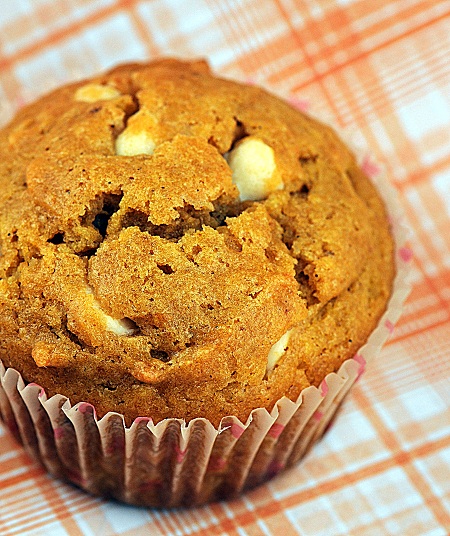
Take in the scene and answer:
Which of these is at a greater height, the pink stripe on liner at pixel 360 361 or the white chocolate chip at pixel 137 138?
the white chocolate chip at pixel 137 138

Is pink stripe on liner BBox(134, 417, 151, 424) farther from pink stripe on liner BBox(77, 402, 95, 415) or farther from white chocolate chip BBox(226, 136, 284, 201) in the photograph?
white chocolate chip BBox(226, 136, 284, 201)

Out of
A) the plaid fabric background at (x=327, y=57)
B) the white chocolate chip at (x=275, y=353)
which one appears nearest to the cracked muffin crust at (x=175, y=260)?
the white chocolate chip at (x=275, y=353)

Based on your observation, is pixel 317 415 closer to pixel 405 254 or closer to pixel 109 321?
pixel 405 254

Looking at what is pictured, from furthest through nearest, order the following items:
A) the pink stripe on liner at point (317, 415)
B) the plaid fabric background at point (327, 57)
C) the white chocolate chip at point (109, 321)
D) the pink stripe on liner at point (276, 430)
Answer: the plaid fabric background at point (327, 57) < the pink stripe on liner at point (317, 415) < the pink stripe on liner at point (276, 430) < the white chocolate chip at point (109, 321)

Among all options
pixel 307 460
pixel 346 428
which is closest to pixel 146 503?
pixel 307 460

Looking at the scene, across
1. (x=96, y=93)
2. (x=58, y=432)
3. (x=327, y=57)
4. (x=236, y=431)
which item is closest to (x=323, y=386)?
(x=236, y=431)

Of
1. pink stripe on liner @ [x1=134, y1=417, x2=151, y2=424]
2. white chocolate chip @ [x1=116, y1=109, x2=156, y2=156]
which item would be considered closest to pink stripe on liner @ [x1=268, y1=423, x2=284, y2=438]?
pink stripe on liner @ [x1=134, y1=417, x2=151, y2=424]

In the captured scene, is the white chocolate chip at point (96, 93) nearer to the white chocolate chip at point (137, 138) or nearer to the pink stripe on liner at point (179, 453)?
the white chocolate chip at point (137, 138)

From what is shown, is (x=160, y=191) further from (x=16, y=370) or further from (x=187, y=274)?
(x=16, y=370)
